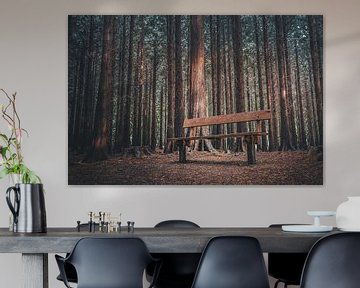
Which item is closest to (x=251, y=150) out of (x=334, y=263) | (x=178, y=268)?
(x=178, y=268)

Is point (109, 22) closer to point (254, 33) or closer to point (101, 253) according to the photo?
point (254, 33)

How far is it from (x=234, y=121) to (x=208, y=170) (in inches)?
17.9

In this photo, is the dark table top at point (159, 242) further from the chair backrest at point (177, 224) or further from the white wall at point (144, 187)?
the white wall at point (144, 187)

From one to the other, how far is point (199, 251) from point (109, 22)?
2.86 meters

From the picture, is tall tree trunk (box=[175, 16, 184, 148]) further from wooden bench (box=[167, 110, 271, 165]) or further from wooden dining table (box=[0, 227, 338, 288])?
wooden dining table (box=[0, 227, 338, 288])

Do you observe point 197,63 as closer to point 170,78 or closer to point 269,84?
point 170,78

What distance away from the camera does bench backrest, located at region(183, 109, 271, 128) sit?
5.87m

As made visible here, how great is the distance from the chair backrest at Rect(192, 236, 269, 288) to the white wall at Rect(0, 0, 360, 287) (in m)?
2.26

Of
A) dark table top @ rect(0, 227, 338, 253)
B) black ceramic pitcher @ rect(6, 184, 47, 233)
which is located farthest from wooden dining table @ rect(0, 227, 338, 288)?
black ceramic pitcher @ rect(6, 184, 47, 233)

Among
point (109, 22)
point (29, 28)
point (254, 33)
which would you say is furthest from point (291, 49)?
point (29, 28)

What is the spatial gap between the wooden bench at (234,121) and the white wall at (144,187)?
303 mm

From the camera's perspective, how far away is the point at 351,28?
233 inches

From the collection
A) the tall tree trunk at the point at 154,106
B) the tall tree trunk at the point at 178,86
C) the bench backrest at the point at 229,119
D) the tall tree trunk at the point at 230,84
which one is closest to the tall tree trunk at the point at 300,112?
the bench backrest at the point at 229,119

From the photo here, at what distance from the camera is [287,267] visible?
15.5 ft
